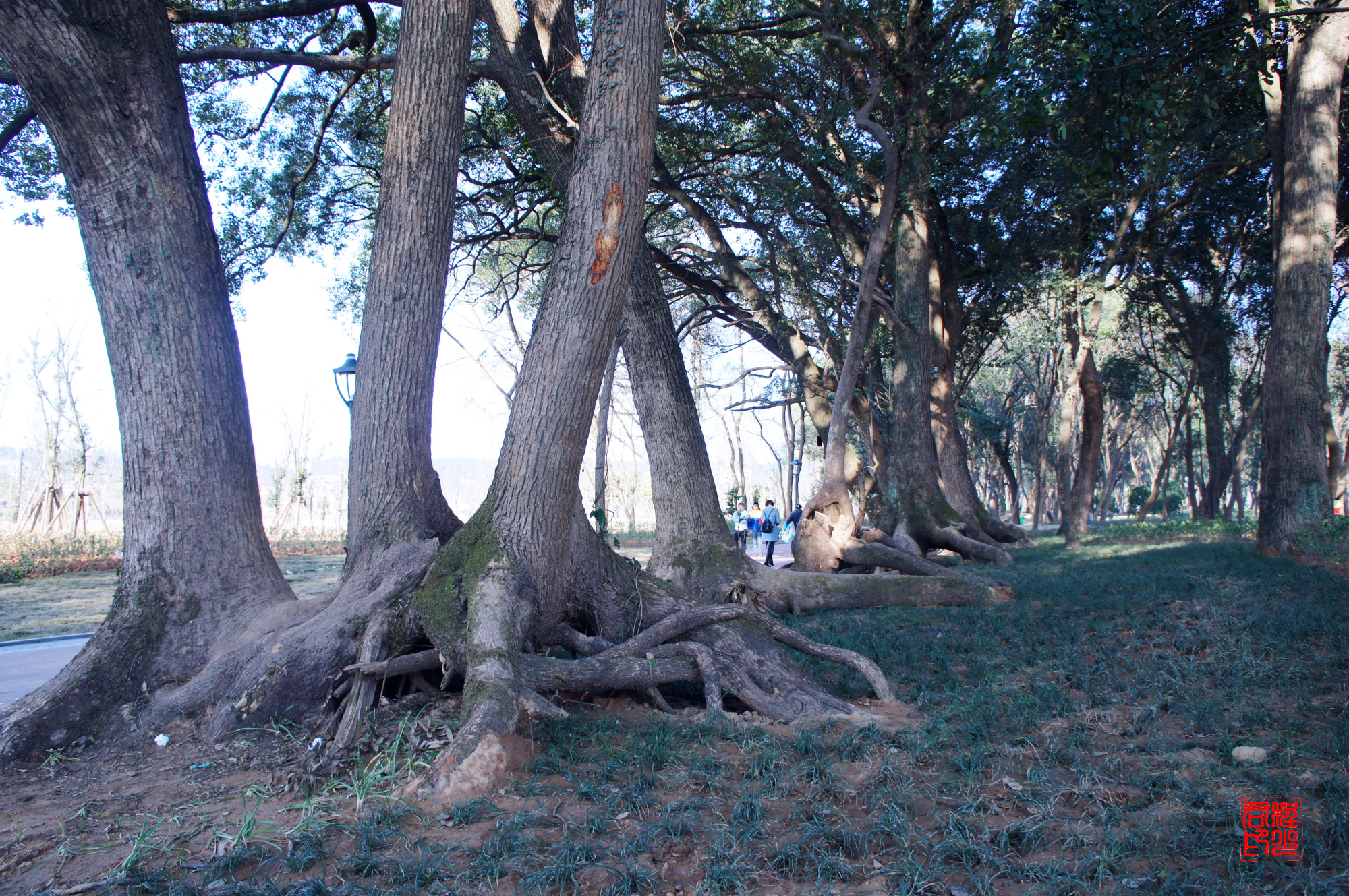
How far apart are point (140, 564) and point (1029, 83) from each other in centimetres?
752

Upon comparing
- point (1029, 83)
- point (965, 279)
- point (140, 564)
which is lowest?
point (140, 564)

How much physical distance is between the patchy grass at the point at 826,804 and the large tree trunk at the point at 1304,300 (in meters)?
6.14

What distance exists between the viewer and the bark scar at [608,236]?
4305 millimetres

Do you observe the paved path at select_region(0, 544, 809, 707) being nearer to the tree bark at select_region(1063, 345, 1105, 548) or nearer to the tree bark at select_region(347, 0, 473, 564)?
the tree bark at select_region(347, 0, 473, 564)

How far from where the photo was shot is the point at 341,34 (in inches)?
393

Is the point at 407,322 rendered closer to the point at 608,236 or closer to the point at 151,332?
the point at 151,332

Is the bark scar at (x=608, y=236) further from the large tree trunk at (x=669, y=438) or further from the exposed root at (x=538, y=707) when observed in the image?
the large tree trunk at (x=669, y=438)

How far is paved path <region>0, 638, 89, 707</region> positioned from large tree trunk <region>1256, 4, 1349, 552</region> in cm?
1299

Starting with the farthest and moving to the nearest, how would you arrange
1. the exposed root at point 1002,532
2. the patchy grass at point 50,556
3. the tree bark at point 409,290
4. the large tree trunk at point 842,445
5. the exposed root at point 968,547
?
the exposed root at point 1002,532, the patchy grass at point 50,556, the exposed root at point 968,547, the large tree trunk at point 842,445, the tree bark at point 409,290

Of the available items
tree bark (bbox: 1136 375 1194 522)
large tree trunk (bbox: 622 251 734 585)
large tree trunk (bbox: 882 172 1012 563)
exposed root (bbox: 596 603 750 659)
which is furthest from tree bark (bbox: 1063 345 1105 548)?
exposed root (bbox: 596 603 750 659)

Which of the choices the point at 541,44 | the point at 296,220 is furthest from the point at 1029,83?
the point at 296,220

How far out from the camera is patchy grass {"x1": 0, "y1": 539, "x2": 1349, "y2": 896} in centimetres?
252

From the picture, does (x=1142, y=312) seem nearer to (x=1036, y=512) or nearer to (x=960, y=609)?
(x=1036, y=512)

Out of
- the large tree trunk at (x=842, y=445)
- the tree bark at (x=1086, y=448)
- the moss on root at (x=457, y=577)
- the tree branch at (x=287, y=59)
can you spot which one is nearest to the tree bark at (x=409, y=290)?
the moss on root at (x=457, y=577)
